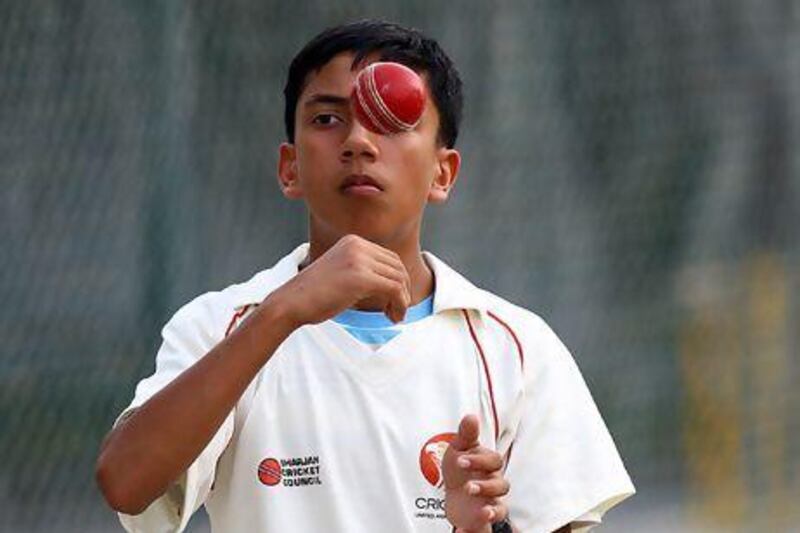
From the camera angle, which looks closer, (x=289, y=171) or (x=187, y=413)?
(x=187, y=413)

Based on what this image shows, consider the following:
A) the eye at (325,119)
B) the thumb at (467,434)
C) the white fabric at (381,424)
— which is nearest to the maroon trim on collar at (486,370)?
the white fabric at (381,424)

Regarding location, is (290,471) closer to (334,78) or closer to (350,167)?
(350,167)

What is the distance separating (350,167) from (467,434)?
505 mm

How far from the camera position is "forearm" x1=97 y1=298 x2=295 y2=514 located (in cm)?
274

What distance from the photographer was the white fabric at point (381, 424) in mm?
2951

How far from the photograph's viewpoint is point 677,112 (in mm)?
5148

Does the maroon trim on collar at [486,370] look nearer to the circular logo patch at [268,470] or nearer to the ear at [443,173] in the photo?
the ear at [443,173]

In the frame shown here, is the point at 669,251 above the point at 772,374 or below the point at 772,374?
above

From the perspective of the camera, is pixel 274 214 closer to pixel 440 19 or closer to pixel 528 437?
pixel 440 19

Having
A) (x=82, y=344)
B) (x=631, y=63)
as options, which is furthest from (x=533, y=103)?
(x=82, y=344)

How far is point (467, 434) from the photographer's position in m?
2.75

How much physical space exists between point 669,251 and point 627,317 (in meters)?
0.21

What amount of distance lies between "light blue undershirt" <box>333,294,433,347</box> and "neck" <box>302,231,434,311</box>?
17 mm

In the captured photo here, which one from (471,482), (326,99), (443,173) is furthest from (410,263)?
(471,482)
